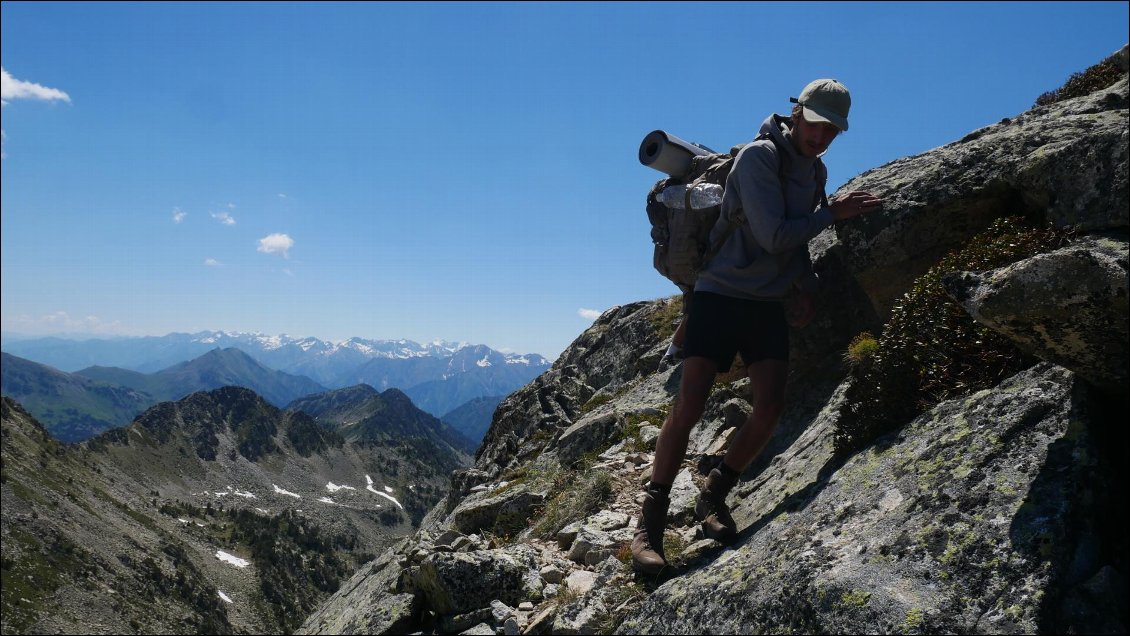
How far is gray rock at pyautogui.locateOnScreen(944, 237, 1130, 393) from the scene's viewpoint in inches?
164

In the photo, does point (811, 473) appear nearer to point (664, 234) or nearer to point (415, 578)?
point (664, 234)

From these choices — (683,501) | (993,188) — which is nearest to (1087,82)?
(993,188)

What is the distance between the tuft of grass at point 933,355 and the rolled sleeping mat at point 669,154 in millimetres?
3004

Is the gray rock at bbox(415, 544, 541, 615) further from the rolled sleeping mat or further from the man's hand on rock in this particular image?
the man's hand on rock

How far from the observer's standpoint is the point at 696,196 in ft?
22.9

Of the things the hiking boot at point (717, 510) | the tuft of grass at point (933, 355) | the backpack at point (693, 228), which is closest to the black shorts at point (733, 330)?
the backpack at point (693, 228)

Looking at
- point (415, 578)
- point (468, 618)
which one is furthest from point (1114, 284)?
point (415, 578)

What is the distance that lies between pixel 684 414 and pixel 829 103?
3356mm

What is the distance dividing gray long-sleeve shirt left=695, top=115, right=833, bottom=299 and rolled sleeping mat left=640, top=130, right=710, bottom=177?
134cm

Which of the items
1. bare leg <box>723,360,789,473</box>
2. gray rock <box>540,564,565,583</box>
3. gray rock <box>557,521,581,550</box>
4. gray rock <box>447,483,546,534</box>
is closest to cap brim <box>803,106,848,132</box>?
bare leg <box>723,360,789,473</box>

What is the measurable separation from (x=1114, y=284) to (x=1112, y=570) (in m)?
1.82

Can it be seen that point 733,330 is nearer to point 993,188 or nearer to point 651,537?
point 651,537

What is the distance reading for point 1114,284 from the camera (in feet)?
13.5

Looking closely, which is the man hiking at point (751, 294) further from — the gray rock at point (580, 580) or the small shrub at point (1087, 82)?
the small shrub at point (1087, 82)
